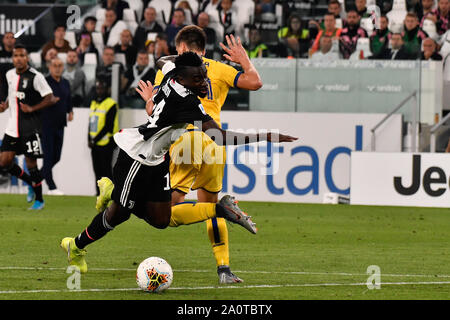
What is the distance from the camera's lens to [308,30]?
19.2 m

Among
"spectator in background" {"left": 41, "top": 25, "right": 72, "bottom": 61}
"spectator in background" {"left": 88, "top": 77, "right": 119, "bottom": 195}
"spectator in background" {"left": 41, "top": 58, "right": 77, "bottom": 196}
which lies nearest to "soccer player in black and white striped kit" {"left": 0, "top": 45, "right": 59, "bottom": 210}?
"spectator in background" {"left": 41, "top": 58, "right": 77, "bottom": 196}

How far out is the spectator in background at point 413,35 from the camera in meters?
18.0

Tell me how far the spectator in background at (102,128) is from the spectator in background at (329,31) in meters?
3.87

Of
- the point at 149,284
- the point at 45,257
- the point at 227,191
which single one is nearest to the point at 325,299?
the point at 149,284

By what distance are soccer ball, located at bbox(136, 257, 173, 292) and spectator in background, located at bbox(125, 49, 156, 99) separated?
11.4 metres

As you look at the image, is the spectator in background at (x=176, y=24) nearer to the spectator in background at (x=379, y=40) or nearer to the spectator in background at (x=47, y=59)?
the spectator in background at (x=47, y=59)

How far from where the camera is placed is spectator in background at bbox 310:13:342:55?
1833cm

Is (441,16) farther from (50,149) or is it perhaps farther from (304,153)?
(50,149)

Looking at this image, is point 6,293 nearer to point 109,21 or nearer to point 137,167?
point 137,167

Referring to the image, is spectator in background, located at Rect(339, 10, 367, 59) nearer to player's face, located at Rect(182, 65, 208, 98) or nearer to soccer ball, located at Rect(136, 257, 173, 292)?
player's face, located at Rect(182, 65, 208, 98)

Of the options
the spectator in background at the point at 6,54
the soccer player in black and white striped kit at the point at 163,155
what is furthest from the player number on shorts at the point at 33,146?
the soccer player in black and white striped kit at the point at 163,155

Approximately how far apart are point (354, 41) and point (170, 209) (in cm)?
1092
